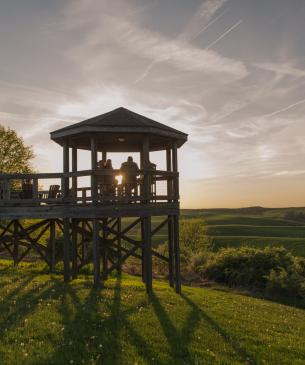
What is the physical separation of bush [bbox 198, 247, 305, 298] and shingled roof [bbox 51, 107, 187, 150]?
12.7 metres

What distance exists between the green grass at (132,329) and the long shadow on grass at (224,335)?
3 centimetres

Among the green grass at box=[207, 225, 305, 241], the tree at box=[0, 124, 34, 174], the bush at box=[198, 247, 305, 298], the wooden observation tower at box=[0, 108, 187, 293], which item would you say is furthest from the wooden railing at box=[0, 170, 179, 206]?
the green grass at box=[207, 225, 305, 241]

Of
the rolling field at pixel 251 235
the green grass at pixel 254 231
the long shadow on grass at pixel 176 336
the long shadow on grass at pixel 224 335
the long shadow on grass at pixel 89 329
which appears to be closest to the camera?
the long shadow on grass at pixel 89 329

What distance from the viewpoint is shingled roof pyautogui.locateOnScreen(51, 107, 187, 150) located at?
1695 centimetres

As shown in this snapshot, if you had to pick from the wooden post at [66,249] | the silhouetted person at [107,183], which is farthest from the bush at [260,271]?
the wooden post at [66,249]

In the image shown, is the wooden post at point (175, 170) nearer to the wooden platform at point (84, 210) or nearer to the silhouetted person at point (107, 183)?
the wooden platform at point (84, 210)

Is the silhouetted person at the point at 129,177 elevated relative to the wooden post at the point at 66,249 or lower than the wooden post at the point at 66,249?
elevated

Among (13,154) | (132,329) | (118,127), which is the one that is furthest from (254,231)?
(132,329)

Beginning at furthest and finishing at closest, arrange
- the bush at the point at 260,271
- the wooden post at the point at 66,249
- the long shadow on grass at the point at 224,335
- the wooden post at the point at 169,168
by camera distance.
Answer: the bush at the point at 260,271
the wooden post at the point at 169,168
the wooden post at the point at 66,249
the long shadow on grass at the point at 224,335

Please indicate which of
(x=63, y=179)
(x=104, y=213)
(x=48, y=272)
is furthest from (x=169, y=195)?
(x=48, y=272)

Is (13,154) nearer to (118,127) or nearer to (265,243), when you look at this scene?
(118,127)

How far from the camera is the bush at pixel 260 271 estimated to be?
25.6 metres

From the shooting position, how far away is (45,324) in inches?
438

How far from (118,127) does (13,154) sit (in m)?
32.2
